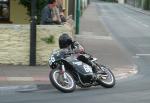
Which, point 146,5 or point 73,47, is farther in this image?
point 146,5

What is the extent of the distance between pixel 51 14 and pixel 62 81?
4153mm

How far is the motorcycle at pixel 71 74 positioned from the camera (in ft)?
39.5

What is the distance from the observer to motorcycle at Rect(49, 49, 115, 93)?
39.5 feet

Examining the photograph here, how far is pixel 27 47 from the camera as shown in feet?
52.1

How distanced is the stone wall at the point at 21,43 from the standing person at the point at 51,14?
0.84 ft

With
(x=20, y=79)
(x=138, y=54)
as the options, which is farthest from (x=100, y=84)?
(x=138, y=54)

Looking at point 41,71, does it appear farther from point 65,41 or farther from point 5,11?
point 5,11

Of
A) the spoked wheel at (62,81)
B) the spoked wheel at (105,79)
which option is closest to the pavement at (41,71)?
the spoked wheel at (62,81)

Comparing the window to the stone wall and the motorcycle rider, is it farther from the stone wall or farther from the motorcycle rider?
the motorcycle rider

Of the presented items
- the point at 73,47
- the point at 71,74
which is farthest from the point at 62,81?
the point at 73,47

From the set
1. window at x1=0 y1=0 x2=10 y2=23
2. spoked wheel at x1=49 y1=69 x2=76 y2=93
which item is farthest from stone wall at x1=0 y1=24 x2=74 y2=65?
window at x1=0 y1=0 x2=10 y2=23

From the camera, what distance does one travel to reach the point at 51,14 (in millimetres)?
15891

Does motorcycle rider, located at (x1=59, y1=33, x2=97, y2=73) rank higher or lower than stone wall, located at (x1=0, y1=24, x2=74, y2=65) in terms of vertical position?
higher

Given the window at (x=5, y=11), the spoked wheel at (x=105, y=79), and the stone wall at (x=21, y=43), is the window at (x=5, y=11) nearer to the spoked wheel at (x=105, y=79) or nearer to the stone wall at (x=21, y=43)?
the stone wall at (x=21, y=43)
